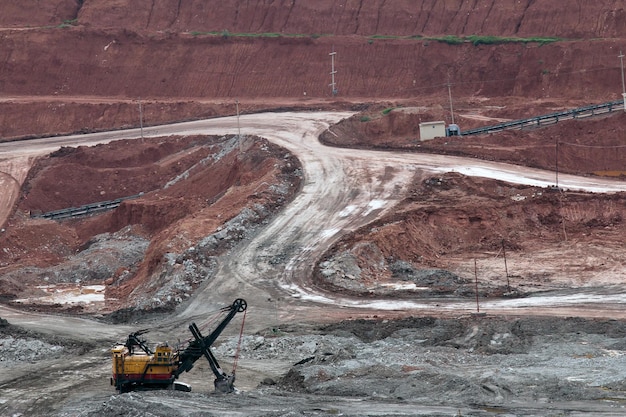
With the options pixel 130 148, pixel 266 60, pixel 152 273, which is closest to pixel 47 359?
pixel 152 273

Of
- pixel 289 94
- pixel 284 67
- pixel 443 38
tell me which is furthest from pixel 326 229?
pixel 443 38

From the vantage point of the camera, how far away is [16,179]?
6462 cm

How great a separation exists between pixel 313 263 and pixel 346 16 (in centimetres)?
5028

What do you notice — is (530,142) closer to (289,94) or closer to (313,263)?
(313,263)

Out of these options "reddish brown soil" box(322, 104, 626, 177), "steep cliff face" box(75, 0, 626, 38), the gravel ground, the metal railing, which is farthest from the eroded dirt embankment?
"steep cliff face" box(75, 0, 626, 38)

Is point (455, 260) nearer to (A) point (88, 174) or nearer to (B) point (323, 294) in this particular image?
(B) point (323, 294)

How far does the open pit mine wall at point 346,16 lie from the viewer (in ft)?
267

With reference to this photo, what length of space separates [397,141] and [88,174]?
62.3 feet

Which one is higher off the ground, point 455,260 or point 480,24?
point 480,24

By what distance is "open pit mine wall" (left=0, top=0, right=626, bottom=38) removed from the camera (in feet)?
267

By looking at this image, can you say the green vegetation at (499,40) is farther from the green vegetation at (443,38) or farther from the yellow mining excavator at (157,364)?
the yellow mining excavator at (157,364)

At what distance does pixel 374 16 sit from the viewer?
89312 mm

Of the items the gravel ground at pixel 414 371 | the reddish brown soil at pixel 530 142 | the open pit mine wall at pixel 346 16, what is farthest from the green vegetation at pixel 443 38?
the gravel ground at pixel 414 371

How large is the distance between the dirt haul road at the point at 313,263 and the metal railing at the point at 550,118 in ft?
25.6
